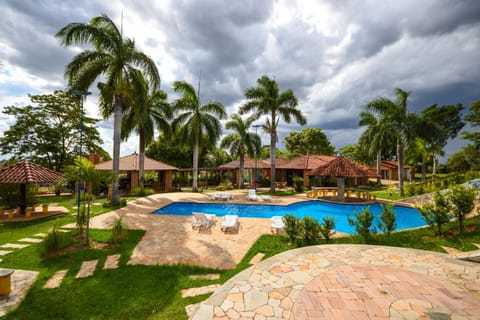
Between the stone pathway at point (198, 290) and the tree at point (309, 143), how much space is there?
37.0 m

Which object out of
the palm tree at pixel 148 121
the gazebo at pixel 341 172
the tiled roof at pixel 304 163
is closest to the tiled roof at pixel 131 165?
the palm tree at pixel 148 121

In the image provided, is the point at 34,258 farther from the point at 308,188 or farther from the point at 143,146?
the point at 308,188

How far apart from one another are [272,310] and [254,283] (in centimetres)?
85

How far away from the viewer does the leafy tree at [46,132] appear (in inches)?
778

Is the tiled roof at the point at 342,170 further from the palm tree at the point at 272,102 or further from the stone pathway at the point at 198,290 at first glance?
the stone pathway at the point at 198,290

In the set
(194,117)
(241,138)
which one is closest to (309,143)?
(241,138)

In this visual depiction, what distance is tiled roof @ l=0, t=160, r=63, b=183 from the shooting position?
10258mm

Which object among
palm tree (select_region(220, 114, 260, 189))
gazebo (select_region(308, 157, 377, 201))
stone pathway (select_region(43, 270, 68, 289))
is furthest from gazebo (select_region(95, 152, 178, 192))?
stone pathway (select_region(43, 270, 68, 289))

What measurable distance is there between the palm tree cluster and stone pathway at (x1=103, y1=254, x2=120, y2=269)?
11.8 feet

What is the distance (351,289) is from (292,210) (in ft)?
33.9

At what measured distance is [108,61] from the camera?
476 inches

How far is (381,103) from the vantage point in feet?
56.6

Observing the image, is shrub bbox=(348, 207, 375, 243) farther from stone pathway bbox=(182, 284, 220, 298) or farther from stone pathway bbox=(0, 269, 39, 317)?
stone pathway bbox=(0, 269, 39, 317)

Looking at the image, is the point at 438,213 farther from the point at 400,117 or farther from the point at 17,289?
the point at 400,117
